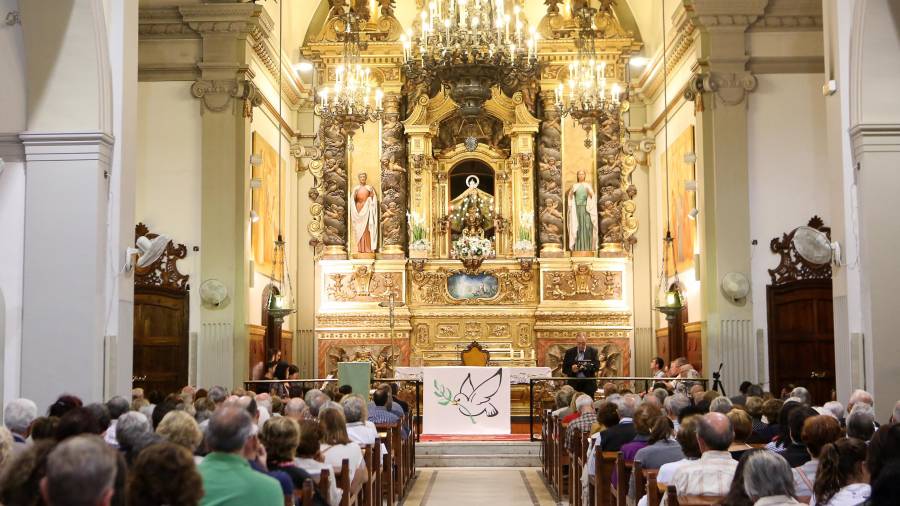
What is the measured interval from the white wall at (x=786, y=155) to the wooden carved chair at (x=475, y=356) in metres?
5.31

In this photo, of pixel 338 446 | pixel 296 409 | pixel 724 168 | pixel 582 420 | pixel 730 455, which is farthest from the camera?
pixel 724 168

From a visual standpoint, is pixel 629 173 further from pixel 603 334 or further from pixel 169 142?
pixel 169 142

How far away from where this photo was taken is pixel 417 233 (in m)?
20.9

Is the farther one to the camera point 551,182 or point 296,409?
point 551,182

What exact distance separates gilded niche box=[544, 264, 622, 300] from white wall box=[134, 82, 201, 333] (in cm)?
713

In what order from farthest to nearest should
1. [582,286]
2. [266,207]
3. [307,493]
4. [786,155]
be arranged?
[582,286] < [266,207] < [786,155] < [307,493]

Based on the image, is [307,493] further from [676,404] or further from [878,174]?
[878,174]

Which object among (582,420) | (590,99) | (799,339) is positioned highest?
(590,99)

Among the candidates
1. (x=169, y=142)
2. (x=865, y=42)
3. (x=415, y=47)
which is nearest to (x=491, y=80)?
(x=415, y=47)

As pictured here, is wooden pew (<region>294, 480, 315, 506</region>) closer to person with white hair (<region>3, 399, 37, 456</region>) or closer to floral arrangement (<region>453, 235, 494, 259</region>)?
person with white hair (<region>3, 399, 37, 456</region>)

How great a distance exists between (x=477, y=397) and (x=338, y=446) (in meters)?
7.16

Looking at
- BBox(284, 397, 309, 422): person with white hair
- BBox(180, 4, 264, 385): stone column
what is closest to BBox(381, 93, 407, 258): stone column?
BBox(180, 4, 264, 385): stone column

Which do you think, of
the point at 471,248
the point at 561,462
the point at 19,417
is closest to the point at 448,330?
the point at 471,248

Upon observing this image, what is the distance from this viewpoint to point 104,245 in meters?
10.0
